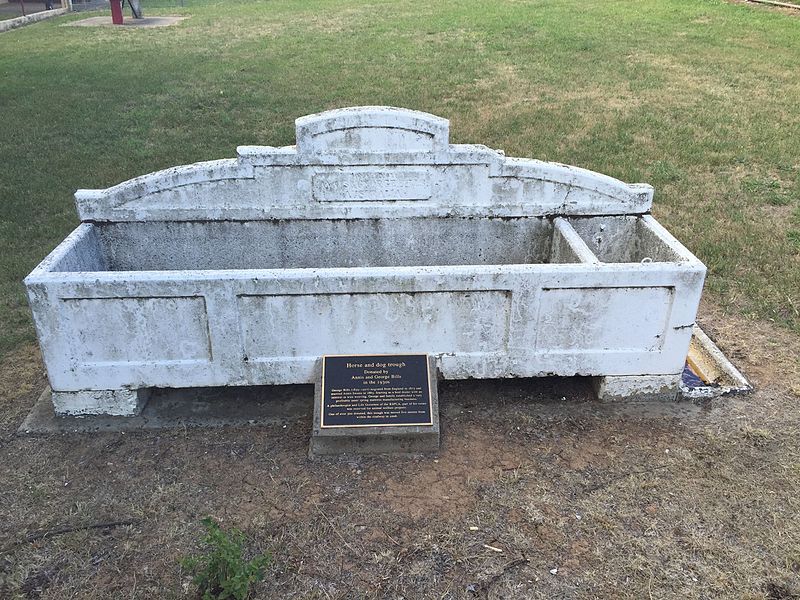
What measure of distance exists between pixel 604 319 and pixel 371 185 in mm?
2031

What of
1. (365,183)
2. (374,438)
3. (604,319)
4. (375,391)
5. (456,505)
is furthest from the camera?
(365,183)

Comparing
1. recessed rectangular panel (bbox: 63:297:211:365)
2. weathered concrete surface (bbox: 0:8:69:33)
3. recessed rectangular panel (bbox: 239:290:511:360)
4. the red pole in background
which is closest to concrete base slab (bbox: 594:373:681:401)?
recessed rectangular panel (bbox: 239:290:511:360)

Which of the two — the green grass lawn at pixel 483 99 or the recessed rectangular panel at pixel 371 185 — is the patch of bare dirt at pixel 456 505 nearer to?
the recessed rectangular panel at pixel 371 185

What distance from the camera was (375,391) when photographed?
4.35 metres

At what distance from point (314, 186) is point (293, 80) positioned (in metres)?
10.6

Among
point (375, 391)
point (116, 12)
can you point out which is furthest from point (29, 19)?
point (375, 391)

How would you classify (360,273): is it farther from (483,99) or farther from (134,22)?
(134,22)

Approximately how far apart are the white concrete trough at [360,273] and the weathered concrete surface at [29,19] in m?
21.8

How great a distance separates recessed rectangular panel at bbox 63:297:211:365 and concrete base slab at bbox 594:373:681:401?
272cm

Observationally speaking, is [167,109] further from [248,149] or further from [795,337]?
[795,337]

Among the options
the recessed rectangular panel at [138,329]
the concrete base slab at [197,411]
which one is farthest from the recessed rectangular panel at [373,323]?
the concrete base slab at [197,411]

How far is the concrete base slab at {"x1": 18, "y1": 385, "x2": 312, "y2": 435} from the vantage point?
4.54 meters

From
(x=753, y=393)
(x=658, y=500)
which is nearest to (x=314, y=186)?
(x=658, y=500)

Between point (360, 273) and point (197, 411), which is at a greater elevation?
point (360, 273)
